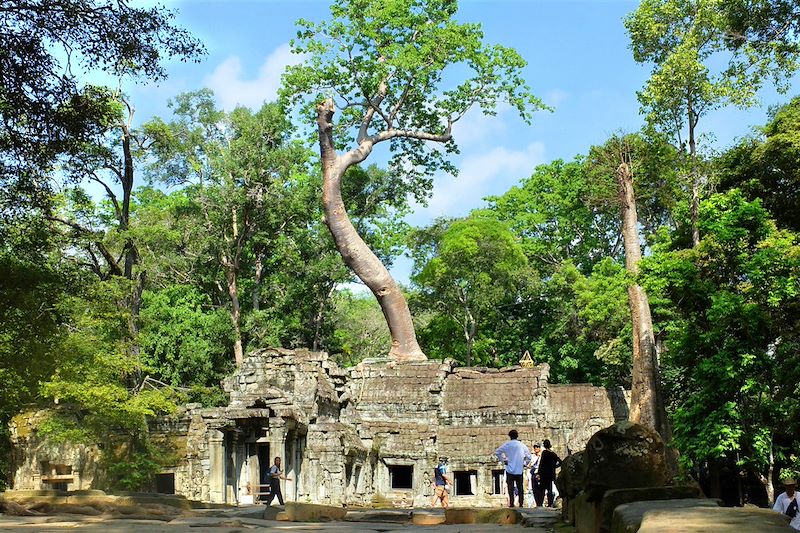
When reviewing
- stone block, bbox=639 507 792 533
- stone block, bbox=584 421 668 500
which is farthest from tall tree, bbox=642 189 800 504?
stone block, bbox=639 507 792 533

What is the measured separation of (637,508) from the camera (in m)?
6.14

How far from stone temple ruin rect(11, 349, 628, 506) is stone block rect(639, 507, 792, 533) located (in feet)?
59.9

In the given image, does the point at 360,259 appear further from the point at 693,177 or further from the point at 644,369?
the point at 693,177

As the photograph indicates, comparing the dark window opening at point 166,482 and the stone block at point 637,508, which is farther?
the dark window opening at point 166,482

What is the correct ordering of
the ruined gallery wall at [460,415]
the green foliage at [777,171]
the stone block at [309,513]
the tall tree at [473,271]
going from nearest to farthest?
the stone block at [309,513], the green foliage at [777,171], the ruined gallery wall at [460,415], the tall tree at [473,271]

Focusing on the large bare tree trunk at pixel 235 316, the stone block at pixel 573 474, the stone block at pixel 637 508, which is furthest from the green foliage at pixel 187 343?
the stone block at pixel 637 508

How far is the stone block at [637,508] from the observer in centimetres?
560

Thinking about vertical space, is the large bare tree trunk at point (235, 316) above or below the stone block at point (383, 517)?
above

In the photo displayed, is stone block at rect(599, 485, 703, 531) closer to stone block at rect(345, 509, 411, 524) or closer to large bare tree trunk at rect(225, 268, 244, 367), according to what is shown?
stone block at rect(345, 509, 411, 524)

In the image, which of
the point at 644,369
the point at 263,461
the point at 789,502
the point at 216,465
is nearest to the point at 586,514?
the point at 789,502

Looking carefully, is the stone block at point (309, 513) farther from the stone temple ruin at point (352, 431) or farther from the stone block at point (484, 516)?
the stone temple ruin at point (352, 431)

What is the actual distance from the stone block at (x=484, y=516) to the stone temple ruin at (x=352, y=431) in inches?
421

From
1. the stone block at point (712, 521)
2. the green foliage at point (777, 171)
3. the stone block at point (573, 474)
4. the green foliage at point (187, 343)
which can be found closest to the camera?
the stone block at point (712, 521)

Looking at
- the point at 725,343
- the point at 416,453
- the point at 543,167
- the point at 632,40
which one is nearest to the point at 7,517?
the point at 725,343
